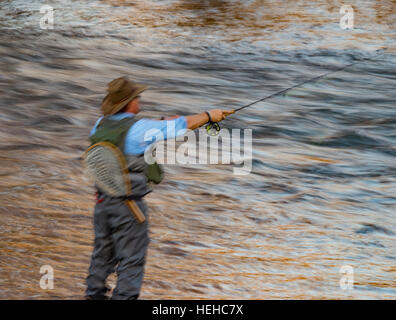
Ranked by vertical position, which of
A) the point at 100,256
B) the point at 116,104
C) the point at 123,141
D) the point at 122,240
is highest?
the point at 116,104

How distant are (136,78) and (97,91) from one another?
1.28m

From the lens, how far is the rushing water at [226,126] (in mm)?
6082

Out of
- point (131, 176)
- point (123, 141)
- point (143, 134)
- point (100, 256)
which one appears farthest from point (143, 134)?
point (100, 256)

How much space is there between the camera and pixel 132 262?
451cm

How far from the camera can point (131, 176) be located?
4.43 m

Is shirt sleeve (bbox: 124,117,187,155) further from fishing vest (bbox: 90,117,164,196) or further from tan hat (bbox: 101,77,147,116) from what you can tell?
tan hat (bbox: 101,77,147,116)

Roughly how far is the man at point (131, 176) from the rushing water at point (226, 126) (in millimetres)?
862

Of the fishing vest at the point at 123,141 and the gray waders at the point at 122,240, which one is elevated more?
the fishing vest at the point at 123,141

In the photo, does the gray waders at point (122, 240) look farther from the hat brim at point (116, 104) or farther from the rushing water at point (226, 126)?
the rushing water at point (226, 126)

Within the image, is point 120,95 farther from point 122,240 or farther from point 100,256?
point 100,256

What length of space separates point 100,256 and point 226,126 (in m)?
7.23

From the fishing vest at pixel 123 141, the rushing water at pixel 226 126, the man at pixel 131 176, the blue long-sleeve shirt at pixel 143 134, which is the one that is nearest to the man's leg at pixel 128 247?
the man at pixel 131 176

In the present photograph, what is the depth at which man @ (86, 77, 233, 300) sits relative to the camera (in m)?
4.40
